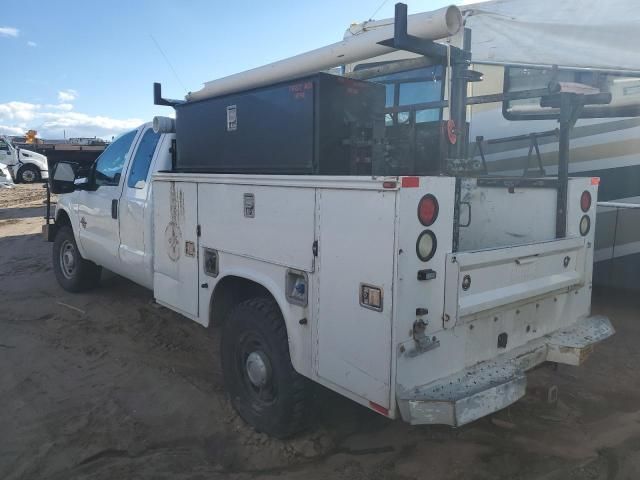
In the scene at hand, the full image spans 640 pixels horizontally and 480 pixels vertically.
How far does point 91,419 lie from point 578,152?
560 centimetres

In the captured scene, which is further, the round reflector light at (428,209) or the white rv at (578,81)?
the white rv at (578,81)

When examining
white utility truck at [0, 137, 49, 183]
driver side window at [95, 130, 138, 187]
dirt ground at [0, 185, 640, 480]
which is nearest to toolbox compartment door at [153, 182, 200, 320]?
dirt ground at [0, 185, 640, 480]

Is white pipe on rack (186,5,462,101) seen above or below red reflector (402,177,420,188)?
above

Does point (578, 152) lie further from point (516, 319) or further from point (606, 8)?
point (516, 319)

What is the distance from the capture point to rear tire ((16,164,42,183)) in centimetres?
2595

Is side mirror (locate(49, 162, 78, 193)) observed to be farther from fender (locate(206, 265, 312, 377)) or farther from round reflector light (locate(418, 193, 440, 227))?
round reflector light (locate(418, 193, 440, 227))

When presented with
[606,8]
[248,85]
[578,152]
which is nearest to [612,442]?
[248,85]

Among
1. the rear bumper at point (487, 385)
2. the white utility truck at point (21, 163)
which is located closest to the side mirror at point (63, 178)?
the rear bumper at point (487, 385)

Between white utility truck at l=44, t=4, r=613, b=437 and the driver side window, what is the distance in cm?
123

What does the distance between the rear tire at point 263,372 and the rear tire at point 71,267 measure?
12.0 ft

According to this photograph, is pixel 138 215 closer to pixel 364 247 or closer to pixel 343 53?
pixel 343 53

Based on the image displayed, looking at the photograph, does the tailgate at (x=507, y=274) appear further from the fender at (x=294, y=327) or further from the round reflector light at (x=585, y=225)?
the fender at (x=294, y=327)

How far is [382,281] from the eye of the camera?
2570mm

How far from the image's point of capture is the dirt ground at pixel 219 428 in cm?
311
